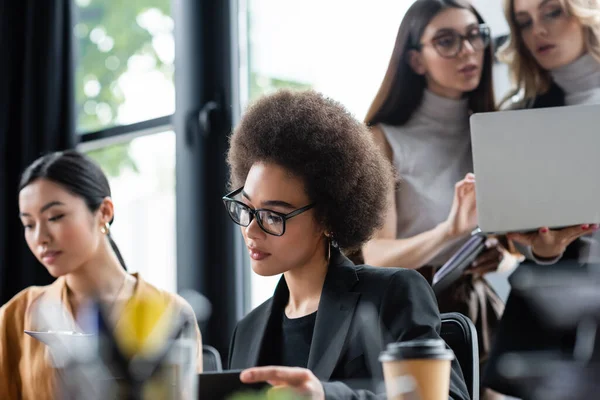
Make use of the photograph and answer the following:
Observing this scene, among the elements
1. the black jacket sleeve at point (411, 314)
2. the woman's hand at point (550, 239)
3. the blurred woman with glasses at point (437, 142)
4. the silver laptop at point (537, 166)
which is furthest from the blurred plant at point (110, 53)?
the silver laptop at point (537, 166)

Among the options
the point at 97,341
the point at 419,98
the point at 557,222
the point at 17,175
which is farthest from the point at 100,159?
the point at 97,341

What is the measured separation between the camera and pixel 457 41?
253 cm

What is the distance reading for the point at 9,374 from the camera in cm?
246

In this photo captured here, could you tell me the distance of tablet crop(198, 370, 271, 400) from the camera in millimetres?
1075

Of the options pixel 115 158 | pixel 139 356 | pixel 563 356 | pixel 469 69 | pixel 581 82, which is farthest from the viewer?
pixel 115 158

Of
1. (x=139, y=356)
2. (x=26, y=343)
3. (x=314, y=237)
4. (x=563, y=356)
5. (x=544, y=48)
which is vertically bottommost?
(x=26, y=343)

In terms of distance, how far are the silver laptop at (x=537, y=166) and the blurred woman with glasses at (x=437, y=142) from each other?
36.6 inches

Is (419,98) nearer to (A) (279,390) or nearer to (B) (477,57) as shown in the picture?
(B) (477,57)

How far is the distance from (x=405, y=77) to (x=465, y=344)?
1232 mm

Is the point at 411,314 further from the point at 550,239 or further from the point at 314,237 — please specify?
the point at 550,239

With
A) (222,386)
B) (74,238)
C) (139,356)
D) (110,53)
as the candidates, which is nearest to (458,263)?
(74,238)

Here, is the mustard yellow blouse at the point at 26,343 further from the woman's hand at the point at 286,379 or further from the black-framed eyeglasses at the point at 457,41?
the woman's hand at the point at 286,379

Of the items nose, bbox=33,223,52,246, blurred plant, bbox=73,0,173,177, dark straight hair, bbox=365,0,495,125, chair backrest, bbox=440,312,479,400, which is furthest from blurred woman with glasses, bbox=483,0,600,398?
blurred plant, bbox=73,0,173,177

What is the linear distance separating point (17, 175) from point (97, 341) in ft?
9.89
